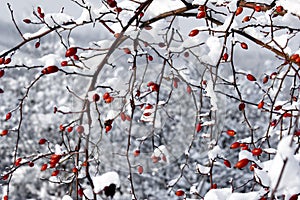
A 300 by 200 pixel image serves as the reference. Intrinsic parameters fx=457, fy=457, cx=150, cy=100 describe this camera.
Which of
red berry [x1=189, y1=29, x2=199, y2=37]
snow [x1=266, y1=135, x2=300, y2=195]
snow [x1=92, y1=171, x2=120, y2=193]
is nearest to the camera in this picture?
snow [x1=266, y1=135, x2=300, y2=195]

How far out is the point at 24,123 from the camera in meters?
5.40

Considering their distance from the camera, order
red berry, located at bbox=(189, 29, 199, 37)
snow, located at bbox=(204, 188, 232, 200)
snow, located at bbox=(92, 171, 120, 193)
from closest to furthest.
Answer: snow, located at bbox=(92, 171, 120, 193)
snow, located at bbox=(204, 188, 232, 200)
red berry, located at bbox=(189, 29, 199, 37)

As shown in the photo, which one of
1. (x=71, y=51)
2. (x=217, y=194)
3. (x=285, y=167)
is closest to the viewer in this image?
(x=285, y=167)

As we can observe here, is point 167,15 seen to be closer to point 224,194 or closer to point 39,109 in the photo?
point 224,194

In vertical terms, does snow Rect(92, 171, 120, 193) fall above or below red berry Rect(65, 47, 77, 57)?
below

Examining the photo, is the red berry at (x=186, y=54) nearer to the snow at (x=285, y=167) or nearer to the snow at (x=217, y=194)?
the snow at (x=217, y=194)

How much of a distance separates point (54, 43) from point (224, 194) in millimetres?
6177

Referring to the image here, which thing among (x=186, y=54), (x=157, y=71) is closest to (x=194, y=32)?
(x=186, y=54)

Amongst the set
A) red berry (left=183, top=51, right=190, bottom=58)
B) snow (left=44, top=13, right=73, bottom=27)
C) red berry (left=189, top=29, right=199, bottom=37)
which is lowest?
red berry (left=183, top=51, right=190, bottom=58)

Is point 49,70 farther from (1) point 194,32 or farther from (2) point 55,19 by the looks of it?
(1) point 194,32

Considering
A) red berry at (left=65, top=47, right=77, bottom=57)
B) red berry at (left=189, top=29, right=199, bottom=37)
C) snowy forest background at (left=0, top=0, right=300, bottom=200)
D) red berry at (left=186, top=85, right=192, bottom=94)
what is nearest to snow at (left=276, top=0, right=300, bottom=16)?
snowy forest background at (left=0, top=0, right=300, bottom=200)

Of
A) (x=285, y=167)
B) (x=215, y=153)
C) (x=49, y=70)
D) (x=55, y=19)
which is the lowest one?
(x=285, y=167)

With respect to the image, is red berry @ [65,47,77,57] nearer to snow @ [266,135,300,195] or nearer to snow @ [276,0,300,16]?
snow @ [276,0,300,16]

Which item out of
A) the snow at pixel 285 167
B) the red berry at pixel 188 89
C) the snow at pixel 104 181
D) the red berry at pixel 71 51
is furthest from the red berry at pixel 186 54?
the snow at pixel 285 167
